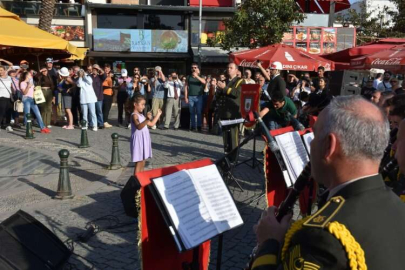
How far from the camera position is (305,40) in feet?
85.0

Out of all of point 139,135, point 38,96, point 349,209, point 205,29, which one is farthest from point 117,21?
point 349,209

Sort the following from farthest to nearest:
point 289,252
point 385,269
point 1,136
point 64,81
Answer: point 64,81 < point 1,136 < point 289,252 < point 385,269

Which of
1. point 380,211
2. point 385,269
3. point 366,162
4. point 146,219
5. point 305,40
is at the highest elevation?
point 305,40

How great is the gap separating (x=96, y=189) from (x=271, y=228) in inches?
212

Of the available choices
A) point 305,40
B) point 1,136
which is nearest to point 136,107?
point 1,136

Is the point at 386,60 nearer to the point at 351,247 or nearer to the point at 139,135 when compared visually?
the point at 139,135

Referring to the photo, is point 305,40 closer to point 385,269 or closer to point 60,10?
point 60,10

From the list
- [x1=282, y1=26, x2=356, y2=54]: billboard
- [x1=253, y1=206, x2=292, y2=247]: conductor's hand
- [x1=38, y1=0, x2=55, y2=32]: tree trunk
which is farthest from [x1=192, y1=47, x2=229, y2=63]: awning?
[x1=253, y1=206, x2=292, y2=247]: conductor's hand

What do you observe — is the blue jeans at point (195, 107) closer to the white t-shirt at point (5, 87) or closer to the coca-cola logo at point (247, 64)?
the coca-cola logo at point (247, 64)

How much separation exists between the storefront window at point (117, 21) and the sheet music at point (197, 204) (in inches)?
1118

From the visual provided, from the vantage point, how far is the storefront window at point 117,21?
2911 cm

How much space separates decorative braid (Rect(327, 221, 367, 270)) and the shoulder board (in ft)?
0.15

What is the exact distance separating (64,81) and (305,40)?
57.0 ft

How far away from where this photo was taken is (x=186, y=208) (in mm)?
2551
